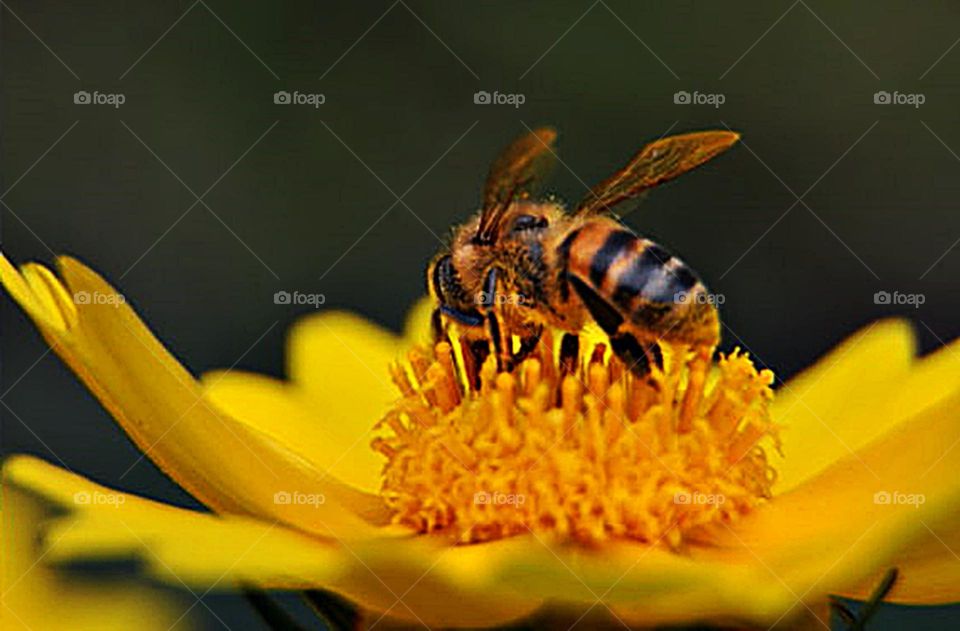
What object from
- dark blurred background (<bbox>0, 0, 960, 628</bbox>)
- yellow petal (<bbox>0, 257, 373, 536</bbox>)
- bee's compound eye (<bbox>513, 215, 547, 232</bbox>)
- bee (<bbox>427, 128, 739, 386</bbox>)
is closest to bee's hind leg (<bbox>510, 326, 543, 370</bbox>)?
bee (<bbox>427, 128, 739, 386</bbox>)

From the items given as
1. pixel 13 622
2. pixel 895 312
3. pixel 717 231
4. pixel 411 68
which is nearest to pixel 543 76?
pixel 411 68

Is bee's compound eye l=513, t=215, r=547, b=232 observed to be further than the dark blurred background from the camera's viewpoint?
No

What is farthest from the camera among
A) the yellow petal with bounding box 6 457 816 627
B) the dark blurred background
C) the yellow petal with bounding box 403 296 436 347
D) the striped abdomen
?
the dark blurred background

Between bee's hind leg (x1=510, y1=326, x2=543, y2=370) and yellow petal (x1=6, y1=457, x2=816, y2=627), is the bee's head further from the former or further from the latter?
yellow petal (x1=6, y1=457, x2=816, y2=627)

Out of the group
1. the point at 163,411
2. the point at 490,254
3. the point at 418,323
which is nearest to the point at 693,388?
the point at 490,254

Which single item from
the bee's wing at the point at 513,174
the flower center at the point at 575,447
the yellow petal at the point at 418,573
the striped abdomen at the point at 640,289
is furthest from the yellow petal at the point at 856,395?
the yellow petal at the point at 418,573
